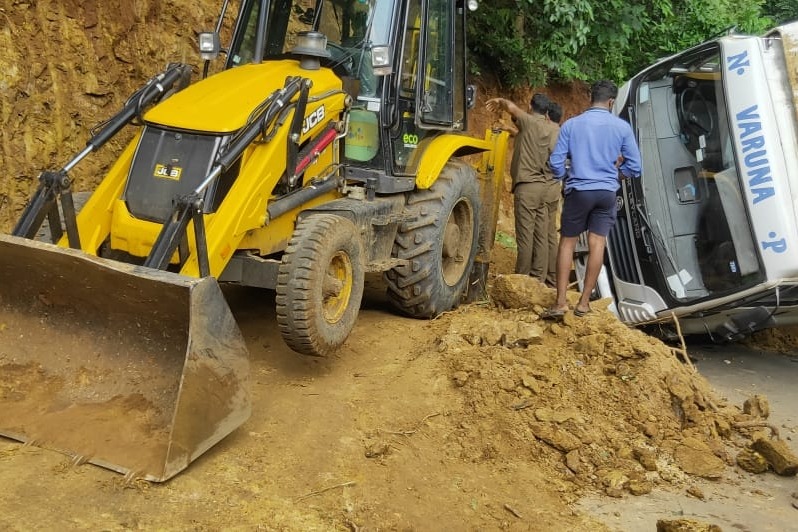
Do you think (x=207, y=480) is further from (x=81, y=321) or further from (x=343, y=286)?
(x=343, y=286)

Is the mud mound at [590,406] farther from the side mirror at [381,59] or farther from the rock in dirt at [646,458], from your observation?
the side mirror at [381,59]

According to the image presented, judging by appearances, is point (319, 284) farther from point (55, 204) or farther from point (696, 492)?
point (696, 492)

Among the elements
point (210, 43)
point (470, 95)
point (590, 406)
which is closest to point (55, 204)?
point (210, 43)

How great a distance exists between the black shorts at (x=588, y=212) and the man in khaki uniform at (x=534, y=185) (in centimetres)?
195

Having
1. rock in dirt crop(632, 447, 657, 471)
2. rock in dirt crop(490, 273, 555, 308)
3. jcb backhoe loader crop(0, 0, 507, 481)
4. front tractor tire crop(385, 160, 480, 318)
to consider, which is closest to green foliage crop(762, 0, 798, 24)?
front tractor tire crop(385, 160, 480, 318)

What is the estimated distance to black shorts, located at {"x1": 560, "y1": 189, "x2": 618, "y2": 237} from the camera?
5.31m

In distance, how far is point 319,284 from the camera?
4.11m

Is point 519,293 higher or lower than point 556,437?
higher

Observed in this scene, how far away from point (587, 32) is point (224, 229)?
6718 mm

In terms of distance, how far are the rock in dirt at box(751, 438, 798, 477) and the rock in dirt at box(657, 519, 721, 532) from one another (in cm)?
98

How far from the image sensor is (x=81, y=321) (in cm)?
386

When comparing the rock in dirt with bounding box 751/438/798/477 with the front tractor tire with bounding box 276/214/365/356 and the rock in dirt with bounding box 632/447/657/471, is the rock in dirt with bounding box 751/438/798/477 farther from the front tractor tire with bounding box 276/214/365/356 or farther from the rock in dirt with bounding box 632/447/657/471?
the front tractor tire with bounding box 276/214/365/356

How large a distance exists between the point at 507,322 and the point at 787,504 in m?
2.05

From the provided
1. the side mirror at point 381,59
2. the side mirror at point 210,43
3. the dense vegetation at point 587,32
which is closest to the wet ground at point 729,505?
the side mirror at point 381,59
